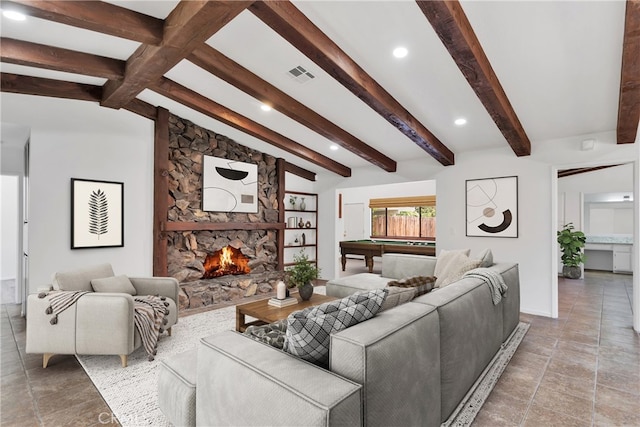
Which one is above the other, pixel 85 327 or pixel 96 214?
pixel 96 214

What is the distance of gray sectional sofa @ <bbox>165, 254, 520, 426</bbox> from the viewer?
123cm

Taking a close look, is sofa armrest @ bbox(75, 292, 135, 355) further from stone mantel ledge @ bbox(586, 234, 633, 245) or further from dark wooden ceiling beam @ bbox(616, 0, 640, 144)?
stone mantel ledge @ bbox(586, 234, 633, 245)

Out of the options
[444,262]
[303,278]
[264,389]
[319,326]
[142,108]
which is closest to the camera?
[264,389]

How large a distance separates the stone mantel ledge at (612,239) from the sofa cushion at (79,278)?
10.1m

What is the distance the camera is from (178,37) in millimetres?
2543

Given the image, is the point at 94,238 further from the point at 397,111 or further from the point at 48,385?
the point at 397,111

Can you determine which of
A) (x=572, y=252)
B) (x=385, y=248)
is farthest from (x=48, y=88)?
(x=572, y=252)

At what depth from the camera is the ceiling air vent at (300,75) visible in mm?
3406

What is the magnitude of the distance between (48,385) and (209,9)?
3101mm

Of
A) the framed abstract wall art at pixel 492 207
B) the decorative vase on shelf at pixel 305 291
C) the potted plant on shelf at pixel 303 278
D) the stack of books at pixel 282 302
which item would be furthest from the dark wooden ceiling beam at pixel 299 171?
the stack of books at pixel 282 302

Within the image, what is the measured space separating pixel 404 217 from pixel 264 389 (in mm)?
9307

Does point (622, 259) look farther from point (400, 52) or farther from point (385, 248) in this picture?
point (400, 52)

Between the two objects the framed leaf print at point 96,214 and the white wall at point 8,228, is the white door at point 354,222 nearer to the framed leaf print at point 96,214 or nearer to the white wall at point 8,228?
the framed leaf print at point 96,214

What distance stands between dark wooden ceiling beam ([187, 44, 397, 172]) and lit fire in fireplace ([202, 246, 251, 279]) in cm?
276
